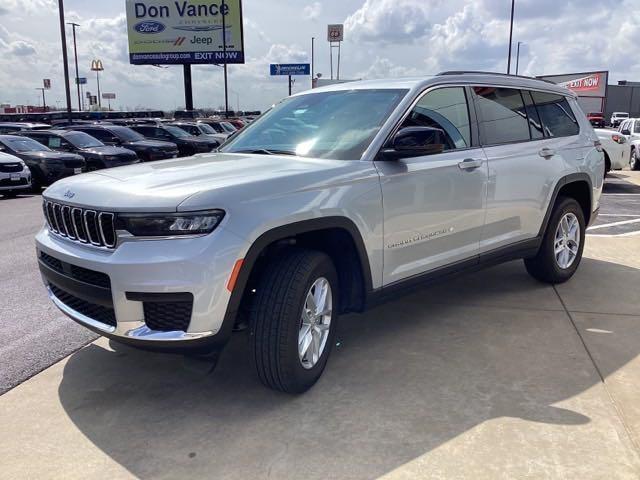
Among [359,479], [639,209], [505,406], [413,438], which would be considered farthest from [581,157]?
[639,209]

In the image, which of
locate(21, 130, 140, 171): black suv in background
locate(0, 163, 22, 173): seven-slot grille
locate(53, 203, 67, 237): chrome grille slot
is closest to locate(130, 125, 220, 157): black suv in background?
locate(21, 130, 140, 171): black suv in background

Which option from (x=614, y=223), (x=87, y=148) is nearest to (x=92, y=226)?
(x=614, y=223)

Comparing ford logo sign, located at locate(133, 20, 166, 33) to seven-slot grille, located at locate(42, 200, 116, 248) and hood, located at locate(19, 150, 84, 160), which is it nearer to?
hood, located at locate(19, 150, 84, 160)

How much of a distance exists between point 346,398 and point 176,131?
21797 millimetres

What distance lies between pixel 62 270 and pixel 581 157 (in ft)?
15.2

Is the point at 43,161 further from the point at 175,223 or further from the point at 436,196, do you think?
the point at 175,223

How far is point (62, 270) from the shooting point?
340 cm

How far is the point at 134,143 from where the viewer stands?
1914cm

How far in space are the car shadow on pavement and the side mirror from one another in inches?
54.2

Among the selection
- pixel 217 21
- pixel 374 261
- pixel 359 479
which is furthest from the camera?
pixel 217 21

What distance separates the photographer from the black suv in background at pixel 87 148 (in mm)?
16125

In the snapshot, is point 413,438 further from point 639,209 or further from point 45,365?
point 639,209

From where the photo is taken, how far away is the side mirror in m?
3.64

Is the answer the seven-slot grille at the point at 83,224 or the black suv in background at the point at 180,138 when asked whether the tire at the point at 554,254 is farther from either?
the black suv in background at the point at 180,138
